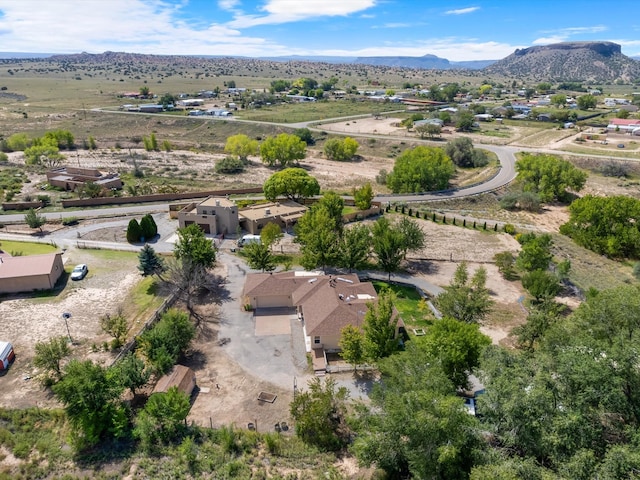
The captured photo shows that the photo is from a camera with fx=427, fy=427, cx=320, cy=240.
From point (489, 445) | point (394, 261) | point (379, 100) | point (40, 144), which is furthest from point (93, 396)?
point (379, 100)

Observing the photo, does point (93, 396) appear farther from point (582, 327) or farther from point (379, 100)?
point (379, 100)

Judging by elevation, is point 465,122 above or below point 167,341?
above

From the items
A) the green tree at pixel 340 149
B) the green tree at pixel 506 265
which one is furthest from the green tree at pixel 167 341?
the green tree at pixel 340 149

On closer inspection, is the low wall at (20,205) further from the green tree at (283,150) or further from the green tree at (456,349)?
the green tree at (456,349)

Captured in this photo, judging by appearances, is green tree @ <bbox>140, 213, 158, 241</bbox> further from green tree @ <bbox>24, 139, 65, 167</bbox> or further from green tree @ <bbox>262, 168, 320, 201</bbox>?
green tree @ <bbox>24, 139, 65, 167</bbox>

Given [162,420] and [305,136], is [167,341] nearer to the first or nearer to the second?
[162,420]

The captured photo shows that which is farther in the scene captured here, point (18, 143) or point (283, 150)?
point (18, 143)

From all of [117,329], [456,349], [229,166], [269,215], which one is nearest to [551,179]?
[269,215]
